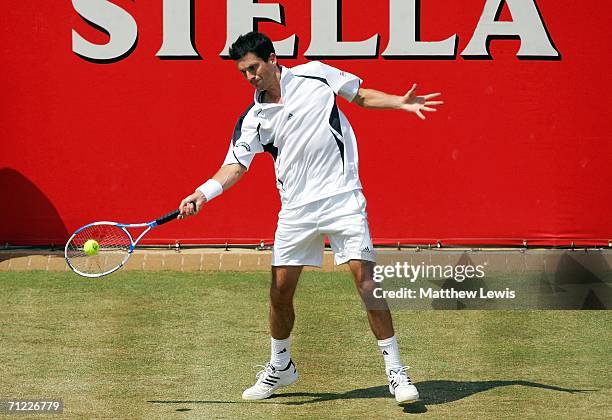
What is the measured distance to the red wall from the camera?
1379cm

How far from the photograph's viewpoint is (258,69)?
9156mm

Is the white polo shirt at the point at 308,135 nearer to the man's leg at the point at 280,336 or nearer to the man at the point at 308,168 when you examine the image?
the man at the point at 308,168

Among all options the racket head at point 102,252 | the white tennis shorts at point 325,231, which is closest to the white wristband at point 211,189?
the white tennis shorts at point 325,231

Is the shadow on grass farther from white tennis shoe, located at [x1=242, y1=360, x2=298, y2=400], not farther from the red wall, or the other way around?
the red wall

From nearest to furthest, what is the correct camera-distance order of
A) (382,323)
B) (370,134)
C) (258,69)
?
(382,323) → (258,69) → (370,134)

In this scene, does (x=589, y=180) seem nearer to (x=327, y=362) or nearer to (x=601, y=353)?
(x=601, y=353)

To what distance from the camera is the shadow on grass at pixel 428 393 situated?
9.14 meters

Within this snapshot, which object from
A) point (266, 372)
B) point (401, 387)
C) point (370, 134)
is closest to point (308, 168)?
point (266, 372)

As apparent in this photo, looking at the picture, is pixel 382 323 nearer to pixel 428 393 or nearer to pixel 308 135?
pixel 428 393

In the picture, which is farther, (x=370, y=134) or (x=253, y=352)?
(x=370, y=134)

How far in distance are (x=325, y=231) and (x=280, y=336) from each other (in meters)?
0.78

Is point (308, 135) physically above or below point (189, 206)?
above

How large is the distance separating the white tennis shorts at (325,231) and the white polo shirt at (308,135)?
64 millimetres

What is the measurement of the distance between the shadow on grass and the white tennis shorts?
2.84ft
